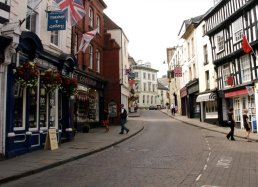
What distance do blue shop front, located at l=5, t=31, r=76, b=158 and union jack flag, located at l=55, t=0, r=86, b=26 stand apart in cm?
174

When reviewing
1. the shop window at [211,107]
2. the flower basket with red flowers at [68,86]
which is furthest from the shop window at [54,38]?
the shop window at [211,107]

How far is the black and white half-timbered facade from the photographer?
22.6 meters

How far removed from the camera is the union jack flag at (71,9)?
1394 centimetres

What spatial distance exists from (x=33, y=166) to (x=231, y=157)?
719cm

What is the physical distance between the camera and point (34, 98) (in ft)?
46.5

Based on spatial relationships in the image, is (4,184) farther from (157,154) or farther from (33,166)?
(157,154)

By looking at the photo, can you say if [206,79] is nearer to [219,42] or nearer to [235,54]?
[219,42]

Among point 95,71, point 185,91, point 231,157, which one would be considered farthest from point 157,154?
point 185,91

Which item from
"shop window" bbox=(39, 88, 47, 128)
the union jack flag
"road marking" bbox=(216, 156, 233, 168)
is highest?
the union jack flag

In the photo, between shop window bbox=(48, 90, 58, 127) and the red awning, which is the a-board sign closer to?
shop window bbox=(48, 90, 58, 127)

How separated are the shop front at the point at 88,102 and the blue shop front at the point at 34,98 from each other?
5210 mm

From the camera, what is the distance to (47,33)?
15477 mm

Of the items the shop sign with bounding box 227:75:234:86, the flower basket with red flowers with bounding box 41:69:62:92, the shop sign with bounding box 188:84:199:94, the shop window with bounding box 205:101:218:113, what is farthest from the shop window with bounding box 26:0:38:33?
the shop sign with bounding box 188:84:199:94

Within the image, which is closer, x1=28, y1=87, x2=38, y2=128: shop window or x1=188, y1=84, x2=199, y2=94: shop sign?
x1=28, y1=87, x2=38, y2=128: shop window
